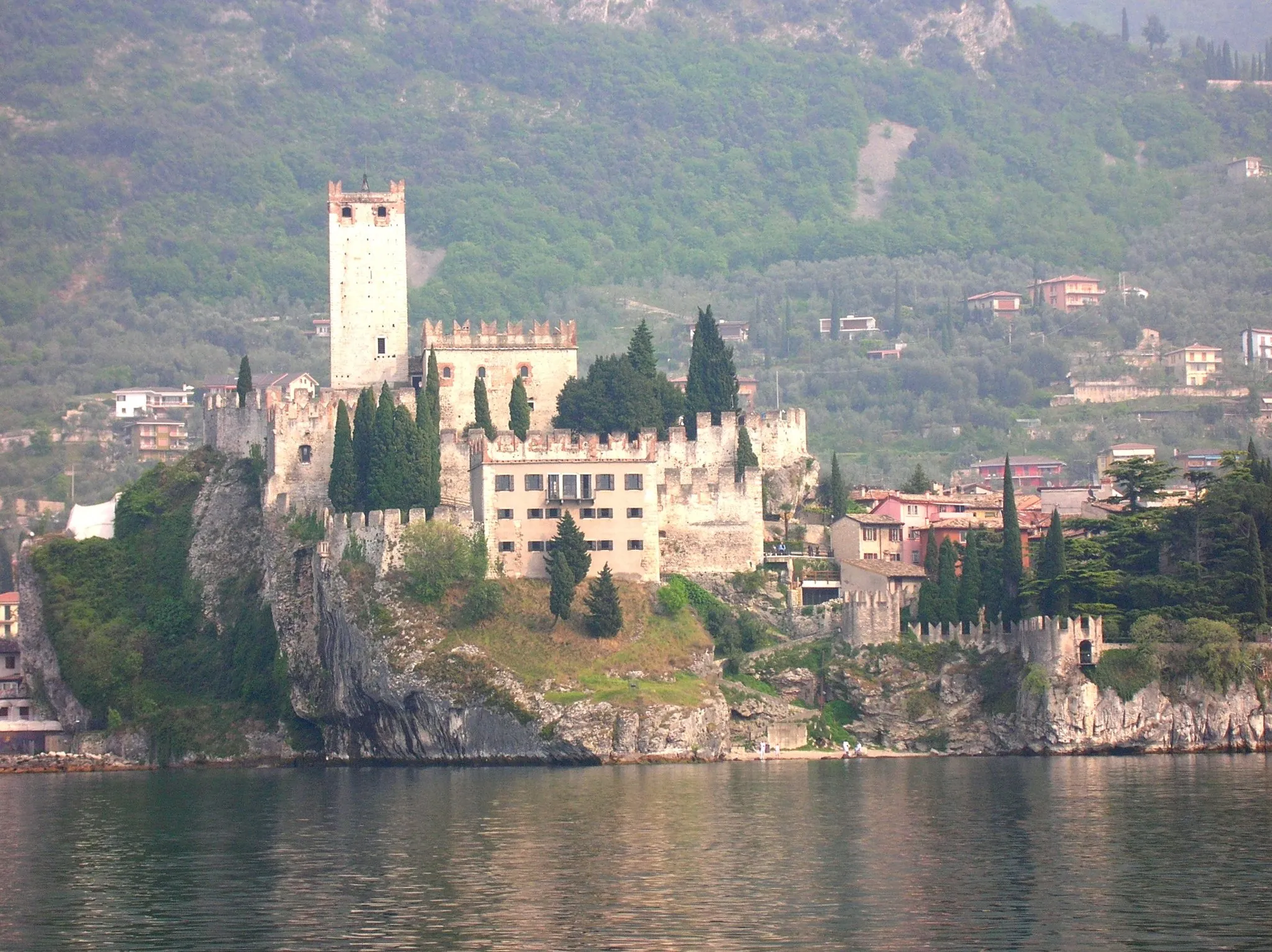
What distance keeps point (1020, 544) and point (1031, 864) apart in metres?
40.4

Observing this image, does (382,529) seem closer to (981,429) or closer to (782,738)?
(782,738)

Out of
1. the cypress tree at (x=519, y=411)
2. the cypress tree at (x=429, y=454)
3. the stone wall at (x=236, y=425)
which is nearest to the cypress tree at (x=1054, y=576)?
the cypress tree at (x=519, y=411)

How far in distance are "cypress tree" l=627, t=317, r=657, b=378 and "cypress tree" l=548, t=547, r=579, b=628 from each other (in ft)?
54.2

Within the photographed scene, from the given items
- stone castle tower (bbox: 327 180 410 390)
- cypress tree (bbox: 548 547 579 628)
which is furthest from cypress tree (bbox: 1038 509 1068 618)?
stone castle tower (bbox: 327 180 410 390)

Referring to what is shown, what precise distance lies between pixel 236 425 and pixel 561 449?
1928 centimetres

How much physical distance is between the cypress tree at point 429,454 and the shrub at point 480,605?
467cm

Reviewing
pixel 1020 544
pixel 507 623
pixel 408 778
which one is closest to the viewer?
pixel 408 778

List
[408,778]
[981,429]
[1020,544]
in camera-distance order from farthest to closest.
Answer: [981,429] < [1020,544] < [408,778]

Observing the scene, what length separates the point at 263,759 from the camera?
336 ft

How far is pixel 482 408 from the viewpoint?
110m

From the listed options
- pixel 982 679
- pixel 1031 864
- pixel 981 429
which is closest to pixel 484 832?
pixel 1031 864

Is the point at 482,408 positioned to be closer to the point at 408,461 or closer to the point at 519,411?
the point at 519,411

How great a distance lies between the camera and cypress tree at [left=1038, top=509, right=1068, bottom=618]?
99.8m

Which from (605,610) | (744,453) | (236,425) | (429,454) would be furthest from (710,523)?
(236,425)
